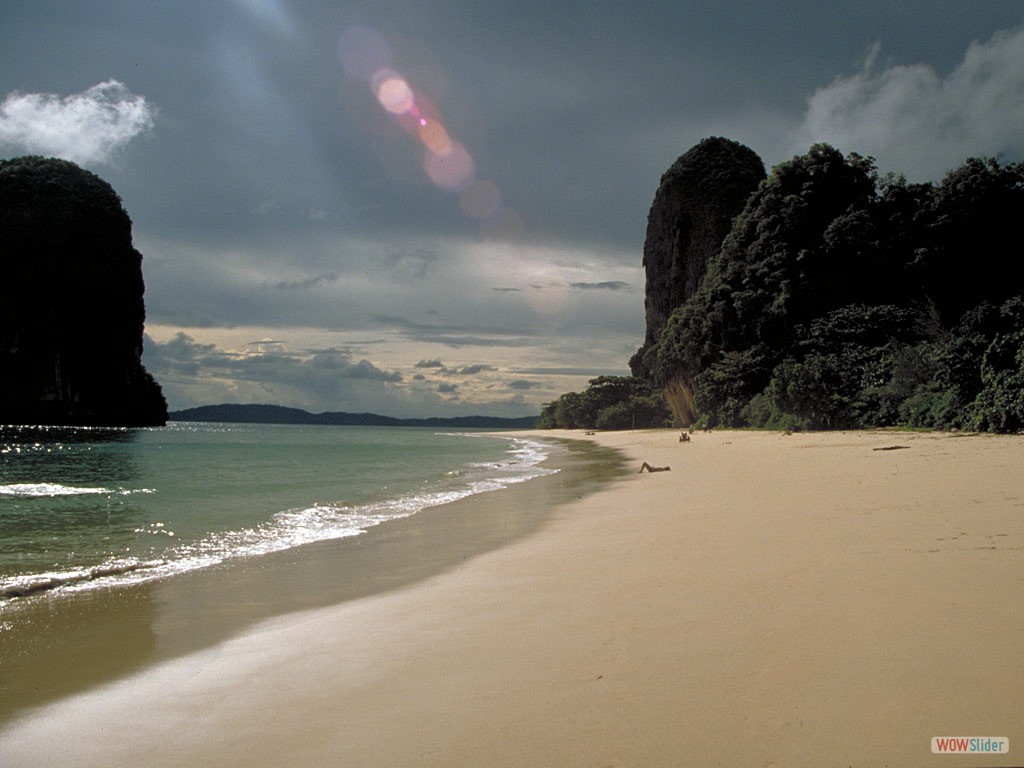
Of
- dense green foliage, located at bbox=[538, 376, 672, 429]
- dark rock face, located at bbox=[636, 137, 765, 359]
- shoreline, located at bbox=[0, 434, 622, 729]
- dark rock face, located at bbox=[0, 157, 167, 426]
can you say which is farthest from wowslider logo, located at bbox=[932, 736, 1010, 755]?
dark rock face, located at bbox=[0, 157, 167, 426]

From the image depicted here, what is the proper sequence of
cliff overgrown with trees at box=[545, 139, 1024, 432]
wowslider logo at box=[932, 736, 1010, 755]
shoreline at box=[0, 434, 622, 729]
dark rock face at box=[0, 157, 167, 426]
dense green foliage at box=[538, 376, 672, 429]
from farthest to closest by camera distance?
1. dark rock face at box=[0, 157, 167, 426]
2. dense green foliage at box=[538, 376, 672, 429]
3. cliff overgrown with trees at box=[545, 139, 1024, 432]
4. shoreline at box=[0, 434, 622, 729]
5. wowslider logo at box=[932, 736, 1010, 755]

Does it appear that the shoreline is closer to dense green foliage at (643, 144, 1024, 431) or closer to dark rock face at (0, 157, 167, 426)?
dense green foliage at (643, 144, 1024, 431)

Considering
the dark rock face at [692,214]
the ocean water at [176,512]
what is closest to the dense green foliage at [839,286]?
the ocean water at [176,512]

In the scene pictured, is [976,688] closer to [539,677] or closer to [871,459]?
[539,677]

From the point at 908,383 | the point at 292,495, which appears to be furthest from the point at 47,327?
the point at 908,383

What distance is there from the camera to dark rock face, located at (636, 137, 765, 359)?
82.9 metres

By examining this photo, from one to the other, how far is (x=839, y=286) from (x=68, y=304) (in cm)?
11439

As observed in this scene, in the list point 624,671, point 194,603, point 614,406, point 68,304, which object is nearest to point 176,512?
point 194,603

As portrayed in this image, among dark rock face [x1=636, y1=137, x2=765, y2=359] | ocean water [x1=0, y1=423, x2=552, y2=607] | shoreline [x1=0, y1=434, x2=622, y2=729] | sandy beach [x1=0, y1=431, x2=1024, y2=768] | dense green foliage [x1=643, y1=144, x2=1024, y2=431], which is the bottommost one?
ocean water [x1=0, y1=423, x2=552, y2=607]

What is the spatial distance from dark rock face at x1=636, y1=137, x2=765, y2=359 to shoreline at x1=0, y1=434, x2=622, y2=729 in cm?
7898

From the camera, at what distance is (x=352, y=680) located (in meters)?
3.27

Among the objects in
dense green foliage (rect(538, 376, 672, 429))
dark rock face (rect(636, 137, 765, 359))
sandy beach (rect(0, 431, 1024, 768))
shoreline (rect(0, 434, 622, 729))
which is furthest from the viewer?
dark rock face (rect(636, 137, 765, 359))

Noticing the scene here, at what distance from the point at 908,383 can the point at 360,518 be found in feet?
86.2

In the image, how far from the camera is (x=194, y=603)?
17.3 ft
